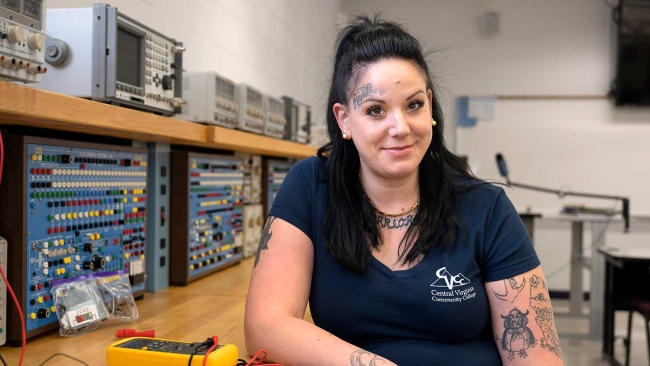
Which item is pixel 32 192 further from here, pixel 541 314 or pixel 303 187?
pixel 541 314

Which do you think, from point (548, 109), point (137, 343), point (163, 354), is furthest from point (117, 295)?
point (548, 109)

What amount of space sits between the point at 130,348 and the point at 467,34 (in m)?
5.97

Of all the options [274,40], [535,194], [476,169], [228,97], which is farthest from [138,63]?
[535,194]

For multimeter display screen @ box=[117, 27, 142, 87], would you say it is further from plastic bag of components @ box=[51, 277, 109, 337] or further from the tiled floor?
the tiled floor

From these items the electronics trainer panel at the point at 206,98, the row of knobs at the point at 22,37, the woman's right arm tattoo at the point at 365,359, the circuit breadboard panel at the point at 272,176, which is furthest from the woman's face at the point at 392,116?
the circuit breadboard panel at the point at 272,176

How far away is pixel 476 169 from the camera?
Answer: 6207 mm

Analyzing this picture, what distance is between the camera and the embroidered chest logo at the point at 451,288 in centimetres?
130

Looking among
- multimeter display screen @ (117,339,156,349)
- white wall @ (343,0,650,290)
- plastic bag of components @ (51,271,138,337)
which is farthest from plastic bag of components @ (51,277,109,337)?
white wall @ (343,0,650,290)

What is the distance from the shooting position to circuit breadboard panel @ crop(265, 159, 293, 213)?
300cm

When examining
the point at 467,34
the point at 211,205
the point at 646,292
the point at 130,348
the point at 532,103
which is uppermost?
the point at 467,34

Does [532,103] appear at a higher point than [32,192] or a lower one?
higher

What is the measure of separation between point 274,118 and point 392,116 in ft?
4.92

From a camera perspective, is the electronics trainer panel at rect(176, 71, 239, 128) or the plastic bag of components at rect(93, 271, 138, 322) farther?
the electronics trainer panel at rect(176, 71, 239, 128)

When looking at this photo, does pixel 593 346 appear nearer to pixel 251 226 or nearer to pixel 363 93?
pixel 251 226
